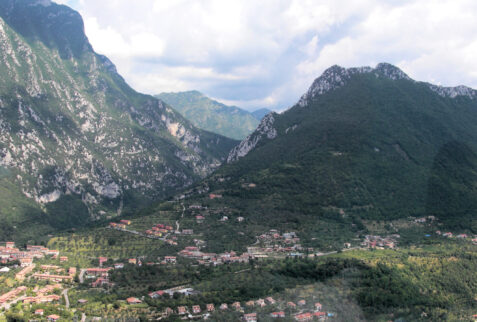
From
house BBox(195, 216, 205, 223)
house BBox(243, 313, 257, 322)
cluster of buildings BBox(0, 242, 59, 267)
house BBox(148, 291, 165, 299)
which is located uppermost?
house BBox(195, 216, 205, 223)

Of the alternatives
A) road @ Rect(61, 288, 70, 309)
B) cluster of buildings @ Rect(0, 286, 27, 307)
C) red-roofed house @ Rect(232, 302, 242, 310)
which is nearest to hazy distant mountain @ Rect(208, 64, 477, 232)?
red-roofed house @ Rect(232, 302, 242, 310)

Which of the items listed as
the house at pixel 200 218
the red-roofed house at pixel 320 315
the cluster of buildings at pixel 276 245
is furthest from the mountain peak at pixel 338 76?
the red-roofed house at pixel 320 315

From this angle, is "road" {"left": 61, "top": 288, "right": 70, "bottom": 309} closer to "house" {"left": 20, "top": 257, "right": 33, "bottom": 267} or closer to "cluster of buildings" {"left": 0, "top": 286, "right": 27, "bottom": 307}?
"cluster of buildings" {"left": 0, "top": 286, "right": 27, "bottom": 307}

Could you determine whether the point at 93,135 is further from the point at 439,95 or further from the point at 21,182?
the point at 439,95

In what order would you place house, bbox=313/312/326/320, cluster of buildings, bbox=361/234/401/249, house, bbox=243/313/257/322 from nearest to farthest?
house, bbox=243/313/257/322 < house, bbox=313/312/326/320 < cluster of buildings, bbox=361/234/401/249

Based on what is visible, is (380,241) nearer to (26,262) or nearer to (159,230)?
(159,230)

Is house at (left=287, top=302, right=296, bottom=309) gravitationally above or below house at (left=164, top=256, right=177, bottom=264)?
below

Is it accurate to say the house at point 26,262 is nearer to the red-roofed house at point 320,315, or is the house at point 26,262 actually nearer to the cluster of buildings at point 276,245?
the cluster of buildings at point 276,245

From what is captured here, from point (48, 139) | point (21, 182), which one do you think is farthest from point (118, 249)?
point (48, 139)
